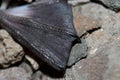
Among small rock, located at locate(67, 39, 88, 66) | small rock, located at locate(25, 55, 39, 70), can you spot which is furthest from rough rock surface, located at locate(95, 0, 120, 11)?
small rock, located at locate(25, 55, 39, 70)

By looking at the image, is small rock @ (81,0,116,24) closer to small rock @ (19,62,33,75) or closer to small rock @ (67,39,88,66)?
small rock @ (67,39,88,66)

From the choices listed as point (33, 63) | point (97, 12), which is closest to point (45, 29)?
point (33, 63)

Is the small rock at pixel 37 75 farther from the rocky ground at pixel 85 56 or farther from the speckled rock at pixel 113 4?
the speckled rock at pixel 113 4

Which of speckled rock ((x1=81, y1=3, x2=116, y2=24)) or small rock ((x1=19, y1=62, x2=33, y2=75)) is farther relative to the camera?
speckled rock ((x1=81, y1=3, x2=116, y2=24))

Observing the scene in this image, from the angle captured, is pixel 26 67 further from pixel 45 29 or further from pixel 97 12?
pixel 97 12

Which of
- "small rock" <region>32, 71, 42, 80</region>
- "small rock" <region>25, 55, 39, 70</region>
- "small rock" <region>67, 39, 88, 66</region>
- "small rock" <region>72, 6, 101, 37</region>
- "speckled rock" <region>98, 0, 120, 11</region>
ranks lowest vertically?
"small rock" <region>32, 71, 42, 80</region>

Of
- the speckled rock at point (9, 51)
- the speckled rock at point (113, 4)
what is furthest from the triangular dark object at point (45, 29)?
the speckled rock at point (113, 4)

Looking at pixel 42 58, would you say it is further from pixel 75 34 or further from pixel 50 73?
pixel 75 34
